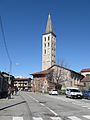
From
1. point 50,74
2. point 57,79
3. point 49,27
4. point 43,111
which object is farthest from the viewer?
point 49,27

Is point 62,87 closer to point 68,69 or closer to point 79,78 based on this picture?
point 68,69

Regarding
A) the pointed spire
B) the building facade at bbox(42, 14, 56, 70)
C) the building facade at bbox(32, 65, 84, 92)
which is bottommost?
the building facade at bbox(32, 65, 84, 92)

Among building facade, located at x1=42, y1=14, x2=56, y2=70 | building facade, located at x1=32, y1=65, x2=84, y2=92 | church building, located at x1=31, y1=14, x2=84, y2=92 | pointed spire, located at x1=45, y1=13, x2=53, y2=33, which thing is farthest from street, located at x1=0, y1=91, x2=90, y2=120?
pointed spire, located at x1=45, y1=13, x2=53, y2=33

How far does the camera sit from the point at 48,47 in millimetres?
152500

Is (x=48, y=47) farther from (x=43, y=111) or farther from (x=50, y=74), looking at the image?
(x=43, y=111)

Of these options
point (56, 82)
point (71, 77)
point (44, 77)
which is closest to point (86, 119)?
point (56, 82)

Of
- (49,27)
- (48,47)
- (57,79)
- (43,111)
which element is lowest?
(43,111)

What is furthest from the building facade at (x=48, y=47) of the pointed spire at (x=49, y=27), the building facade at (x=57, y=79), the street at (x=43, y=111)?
the street at (x=43, y=111)

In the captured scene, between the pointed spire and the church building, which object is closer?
the church building

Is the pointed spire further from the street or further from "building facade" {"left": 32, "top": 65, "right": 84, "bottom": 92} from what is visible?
the street

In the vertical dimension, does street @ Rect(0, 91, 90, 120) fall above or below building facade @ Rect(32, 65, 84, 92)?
below

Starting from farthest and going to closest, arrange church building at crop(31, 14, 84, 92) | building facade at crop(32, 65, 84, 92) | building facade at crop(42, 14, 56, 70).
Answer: building facade at crop(42, 14, 56, 70), church building at crop(31, 14, 84, 92), building facade at crop(32, 65, 84, 92)

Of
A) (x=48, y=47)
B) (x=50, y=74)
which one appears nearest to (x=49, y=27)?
(x=48, y=47)

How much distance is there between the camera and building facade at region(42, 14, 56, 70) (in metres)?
146
